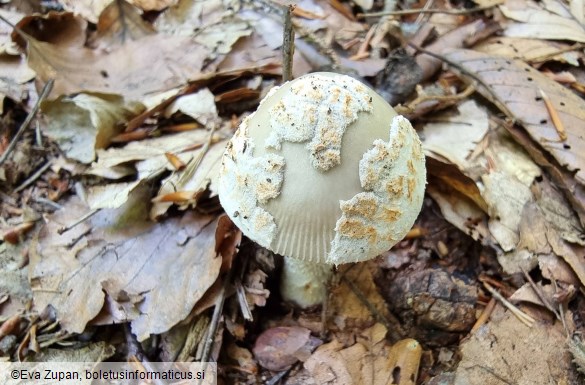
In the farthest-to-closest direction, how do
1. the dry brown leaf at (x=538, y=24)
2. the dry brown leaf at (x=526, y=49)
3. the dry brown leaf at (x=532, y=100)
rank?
the dry brown leaf at (x=538, y=24) → the dry brown leaf at (x=526, y=49) → the dry brown leaf at (x=532, y=100)

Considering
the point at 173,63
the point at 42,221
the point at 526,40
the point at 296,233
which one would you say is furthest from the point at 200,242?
the point at 526,40

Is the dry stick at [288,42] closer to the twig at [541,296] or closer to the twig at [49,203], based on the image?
the twig at [49,203]

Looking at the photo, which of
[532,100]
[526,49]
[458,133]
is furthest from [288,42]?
[526,49]

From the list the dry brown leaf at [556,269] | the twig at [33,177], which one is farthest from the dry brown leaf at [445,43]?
the twig at [33,177]

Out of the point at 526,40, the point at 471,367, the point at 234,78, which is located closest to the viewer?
the point at 471,367

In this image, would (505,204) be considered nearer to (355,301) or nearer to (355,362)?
(355,301)

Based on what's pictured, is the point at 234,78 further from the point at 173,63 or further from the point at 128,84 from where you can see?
the point at 128,84
